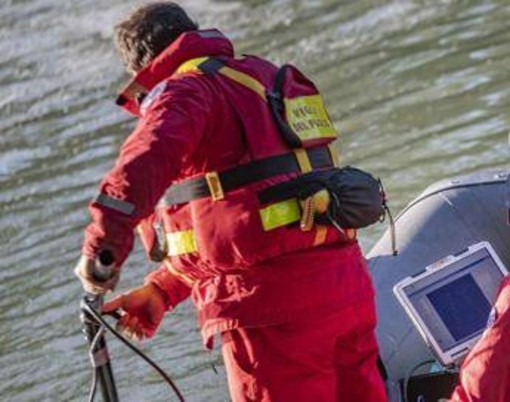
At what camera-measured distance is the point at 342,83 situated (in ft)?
31.2

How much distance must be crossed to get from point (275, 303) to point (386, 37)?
6999 mm

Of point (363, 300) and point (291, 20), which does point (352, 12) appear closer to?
point (291, 20)

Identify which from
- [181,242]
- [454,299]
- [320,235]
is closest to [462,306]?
[454,299]

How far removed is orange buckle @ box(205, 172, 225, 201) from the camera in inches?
137

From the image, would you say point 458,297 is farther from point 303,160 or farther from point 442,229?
point 303,160

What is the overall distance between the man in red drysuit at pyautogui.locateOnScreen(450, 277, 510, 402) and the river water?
93.6 inches

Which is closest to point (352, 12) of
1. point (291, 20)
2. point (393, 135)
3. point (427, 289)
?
point (291, 20)

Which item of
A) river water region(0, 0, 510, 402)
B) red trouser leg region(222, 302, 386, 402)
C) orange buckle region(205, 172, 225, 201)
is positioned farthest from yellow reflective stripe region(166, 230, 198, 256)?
river water region(0, 0, 510, 402)

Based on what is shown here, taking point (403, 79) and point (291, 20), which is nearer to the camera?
point (403, 79)

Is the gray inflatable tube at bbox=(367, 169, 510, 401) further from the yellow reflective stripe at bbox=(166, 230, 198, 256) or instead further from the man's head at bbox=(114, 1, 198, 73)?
the man's head at bbox=(114, 1, 198, 73)

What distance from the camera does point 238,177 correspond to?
3.48 meters

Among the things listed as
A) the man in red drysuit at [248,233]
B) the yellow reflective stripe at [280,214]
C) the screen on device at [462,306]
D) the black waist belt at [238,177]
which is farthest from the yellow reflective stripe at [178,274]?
the screen on device at [462,306]

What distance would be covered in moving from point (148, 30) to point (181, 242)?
0.52 metres

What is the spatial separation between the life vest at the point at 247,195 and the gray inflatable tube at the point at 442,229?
102 centimetres
